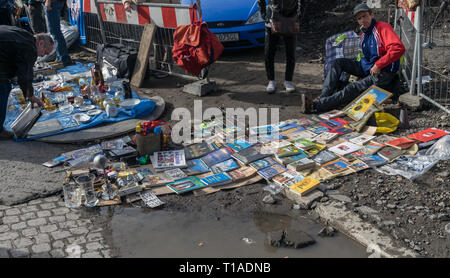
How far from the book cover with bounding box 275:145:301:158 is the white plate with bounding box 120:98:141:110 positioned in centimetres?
243

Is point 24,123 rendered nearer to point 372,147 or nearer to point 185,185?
point 185,185

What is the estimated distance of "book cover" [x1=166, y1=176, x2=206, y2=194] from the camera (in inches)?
165

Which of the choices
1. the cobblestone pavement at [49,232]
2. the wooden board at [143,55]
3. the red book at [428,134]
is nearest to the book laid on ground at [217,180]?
the cobblestone pavement at [49,232]

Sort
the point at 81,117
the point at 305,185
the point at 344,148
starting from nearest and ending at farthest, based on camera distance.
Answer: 1. the point at 305,185
2. the point at 344,148
3. the point at 81,117

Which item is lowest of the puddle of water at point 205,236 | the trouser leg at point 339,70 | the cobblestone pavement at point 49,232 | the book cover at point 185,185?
the puddle of water at point 205,236

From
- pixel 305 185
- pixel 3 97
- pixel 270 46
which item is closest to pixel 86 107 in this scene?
pixel 3 97

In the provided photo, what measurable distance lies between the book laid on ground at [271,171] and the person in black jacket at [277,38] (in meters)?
2.41

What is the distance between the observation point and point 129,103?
618cm

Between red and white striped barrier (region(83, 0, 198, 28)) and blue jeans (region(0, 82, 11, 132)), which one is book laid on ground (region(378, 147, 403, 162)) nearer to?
red and white striped barrier (region(83, 0, 198, 28))

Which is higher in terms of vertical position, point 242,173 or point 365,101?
point 365,101

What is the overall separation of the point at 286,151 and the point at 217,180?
3.02 feet

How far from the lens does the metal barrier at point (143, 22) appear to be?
701 centimetres

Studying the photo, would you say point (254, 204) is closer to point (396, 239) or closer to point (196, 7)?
point (396, 239)

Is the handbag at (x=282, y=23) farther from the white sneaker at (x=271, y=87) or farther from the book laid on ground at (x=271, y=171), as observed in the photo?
the book laid on ground at (x=271, y=171)
